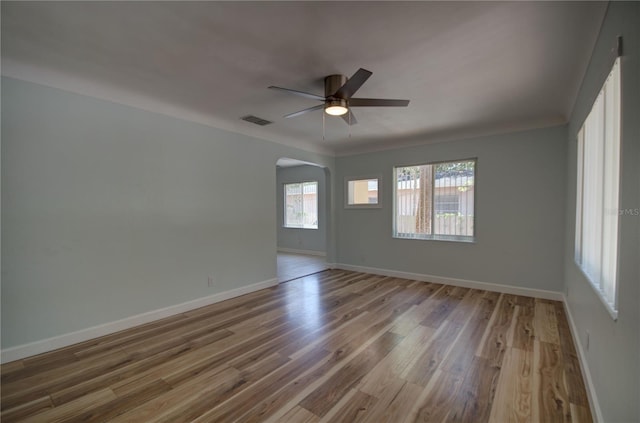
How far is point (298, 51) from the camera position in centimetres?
221

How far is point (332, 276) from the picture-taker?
5.43 meters

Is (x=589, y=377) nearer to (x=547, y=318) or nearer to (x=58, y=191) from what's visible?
(x=547, y=318)

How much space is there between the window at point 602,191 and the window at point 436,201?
1.92 m

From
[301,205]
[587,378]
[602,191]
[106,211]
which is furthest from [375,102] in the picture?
[301,205]

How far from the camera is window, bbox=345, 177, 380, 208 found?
18.6 ft

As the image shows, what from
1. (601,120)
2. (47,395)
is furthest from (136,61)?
(601,120)

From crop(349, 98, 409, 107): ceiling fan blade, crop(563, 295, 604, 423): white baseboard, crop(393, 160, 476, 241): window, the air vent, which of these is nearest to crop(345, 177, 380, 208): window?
crop(393, 160, 476, 241): window

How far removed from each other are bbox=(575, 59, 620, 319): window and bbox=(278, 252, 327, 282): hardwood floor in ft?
13.4

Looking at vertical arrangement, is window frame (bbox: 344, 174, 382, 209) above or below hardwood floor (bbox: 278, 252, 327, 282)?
above

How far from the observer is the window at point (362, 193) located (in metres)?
5.66

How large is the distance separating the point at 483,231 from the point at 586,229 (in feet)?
6.56

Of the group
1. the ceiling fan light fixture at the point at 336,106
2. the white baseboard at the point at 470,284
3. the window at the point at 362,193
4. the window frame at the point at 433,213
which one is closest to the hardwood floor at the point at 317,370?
the white baseboard at the point at 470,284

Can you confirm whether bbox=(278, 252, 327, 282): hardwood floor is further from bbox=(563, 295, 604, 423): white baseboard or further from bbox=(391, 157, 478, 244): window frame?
bbox=(563, 295, 604, 423): white baseboard

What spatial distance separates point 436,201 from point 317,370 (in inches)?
145
